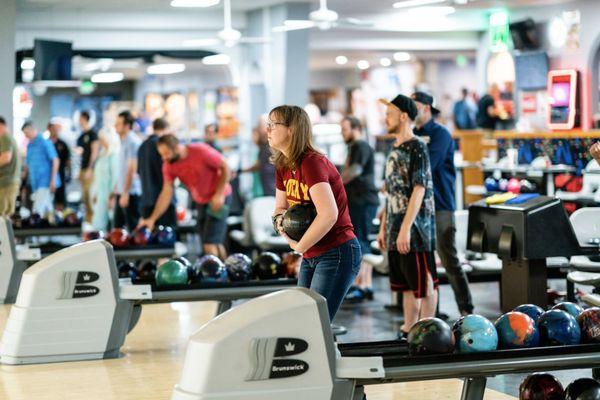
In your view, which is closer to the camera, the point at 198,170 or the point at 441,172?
the point at 441,172

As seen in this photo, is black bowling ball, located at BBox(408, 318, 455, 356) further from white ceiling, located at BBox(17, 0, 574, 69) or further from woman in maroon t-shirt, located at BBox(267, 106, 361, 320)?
white ceiling, located at BBox(17, 0, 574, 69)

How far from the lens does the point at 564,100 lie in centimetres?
1573

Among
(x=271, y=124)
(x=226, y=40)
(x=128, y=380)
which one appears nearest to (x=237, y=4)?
(x=226, y=40)

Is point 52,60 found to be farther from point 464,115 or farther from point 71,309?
point 71,309

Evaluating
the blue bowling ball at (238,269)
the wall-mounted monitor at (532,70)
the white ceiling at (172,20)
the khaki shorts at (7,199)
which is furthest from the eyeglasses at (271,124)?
the wall-mounted monitor at (532,70)

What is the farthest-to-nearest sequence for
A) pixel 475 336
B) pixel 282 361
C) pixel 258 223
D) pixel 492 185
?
pixel 492 185, pixel 258 223, pixel 475 336, pixel 282 361

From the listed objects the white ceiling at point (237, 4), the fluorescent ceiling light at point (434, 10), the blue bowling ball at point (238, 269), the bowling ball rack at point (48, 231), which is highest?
the white ceiling at point (237, 4)

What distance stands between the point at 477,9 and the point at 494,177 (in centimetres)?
583

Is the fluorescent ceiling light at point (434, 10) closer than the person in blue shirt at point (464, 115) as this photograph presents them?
Yes

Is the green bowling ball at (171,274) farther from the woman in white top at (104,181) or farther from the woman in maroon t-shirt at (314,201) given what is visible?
the woman in white top at (104,181)

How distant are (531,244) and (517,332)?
57.3 inches

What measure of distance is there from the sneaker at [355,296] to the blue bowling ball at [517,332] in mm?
3953

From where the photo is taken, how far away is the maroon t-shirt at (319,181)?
4348mm

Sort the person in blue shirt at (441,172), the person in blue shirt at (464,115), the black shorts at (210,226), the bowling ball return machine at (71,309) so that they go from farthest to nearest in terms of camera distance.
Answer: the person in blue shirt at (464,115)
the black shorts at (210,226)
the person in blue shirt at (441,172)
the bowling ball return machine at (71,309)
